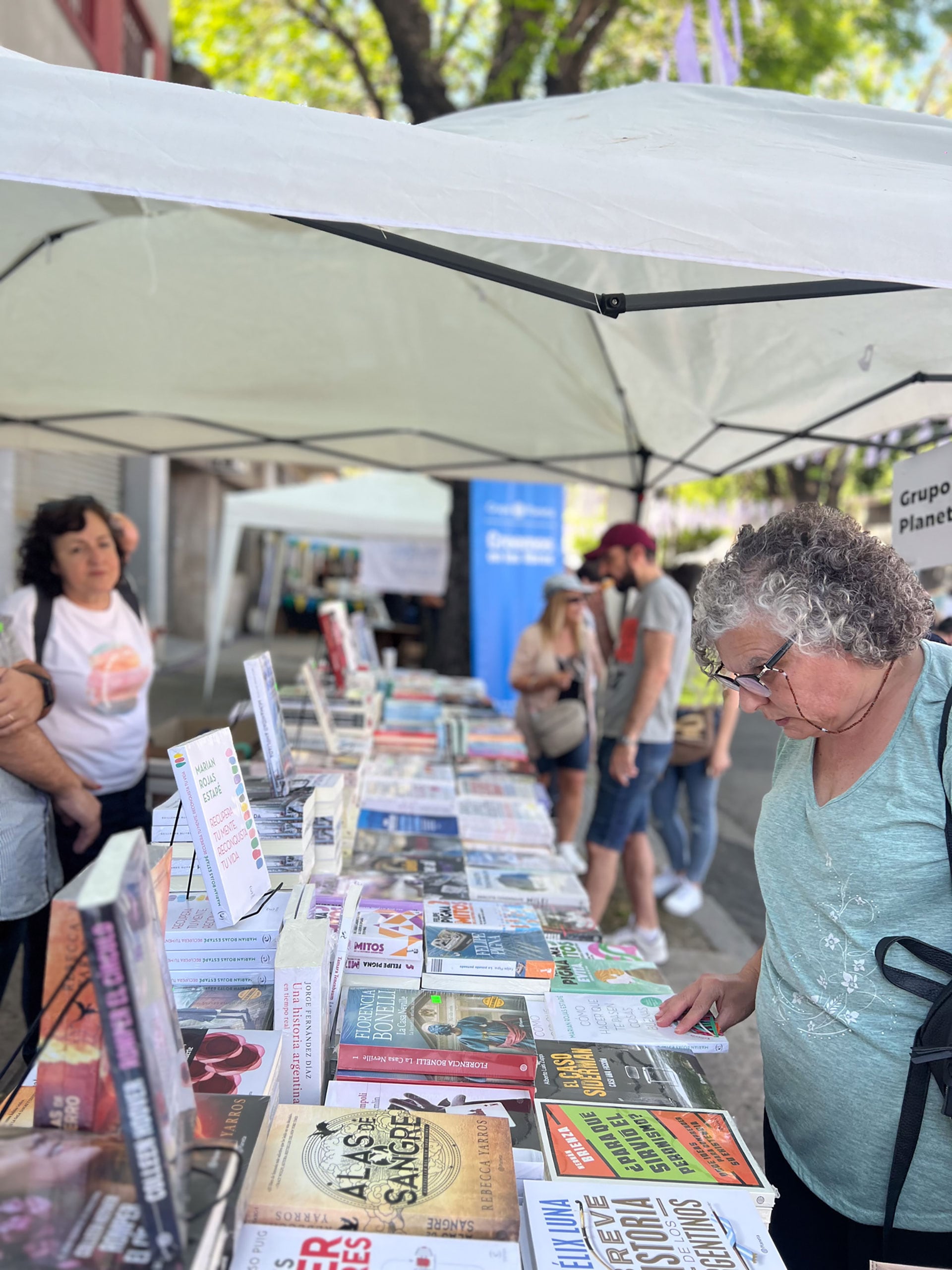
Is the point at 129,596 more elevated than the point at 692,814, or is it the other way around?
the point at 129,596

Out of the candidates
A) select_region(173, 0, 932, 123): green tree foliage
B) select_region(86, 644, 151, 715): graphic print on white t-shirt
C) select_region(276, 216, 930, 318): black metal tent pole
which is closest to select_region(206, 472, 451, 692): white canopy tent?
select_region(173, 0, 932, 123): green tree foliage

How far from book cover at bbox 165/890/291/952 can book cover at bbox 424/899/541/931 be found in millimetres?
378

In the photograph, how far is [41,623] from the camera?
263 cm

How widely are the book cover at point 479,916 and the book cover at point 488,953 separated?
21 millimetres

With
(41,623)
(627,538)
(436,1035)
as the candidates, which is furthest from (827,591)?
(627,538)

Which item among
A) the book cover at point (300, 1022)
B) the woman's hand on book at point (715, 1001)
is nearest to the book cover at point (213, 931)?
the book cover at point (300, 1022)

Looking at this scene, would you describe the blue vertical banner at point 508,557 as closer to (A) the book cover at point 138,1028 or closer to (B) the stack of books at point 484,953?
(B) the stack of books at point 484,953

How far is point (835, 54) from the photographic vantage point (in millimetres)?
8227

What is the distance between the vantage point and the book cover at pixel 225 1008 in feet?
4.33

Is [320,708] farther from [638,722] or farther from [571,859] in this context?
[638,722]

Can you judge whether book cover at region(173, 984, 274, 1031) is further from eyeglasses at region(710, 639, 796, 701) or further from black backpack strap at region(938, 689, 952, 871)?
black backpack strap at region(938, 689, 952, 871)

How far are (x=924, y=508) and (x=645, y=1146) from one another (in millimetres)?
1902

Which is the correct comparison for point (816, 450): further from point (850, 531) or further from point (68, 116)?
point (68, 116)

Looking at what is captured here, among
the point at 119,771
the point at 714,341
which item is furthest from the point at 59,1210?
the point at 714,341
